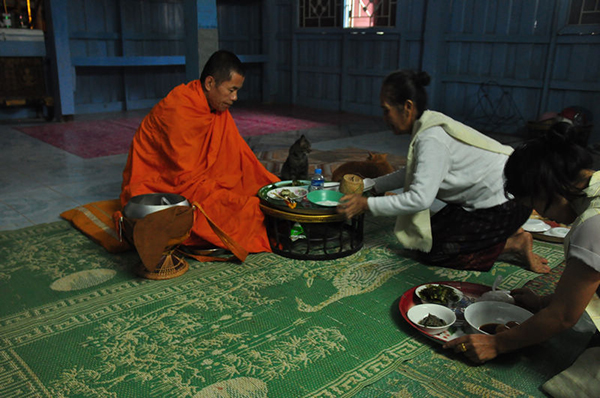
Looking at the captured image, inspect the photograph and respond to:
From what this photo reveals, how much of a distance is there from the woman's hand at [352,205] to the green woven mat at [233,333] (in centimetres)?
43

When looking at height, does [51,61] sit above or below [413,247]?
above

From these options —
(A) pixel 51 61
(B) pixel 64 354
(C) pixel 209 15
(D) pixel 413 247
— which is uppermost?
(C) pixel 209 15

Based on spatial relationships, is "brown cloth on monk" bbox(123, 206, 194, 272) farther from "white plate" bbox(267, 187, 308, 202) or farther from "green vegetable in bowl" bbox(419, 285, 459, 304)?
"green vegetable in bowl" bbox(419, 285, 459, 304)

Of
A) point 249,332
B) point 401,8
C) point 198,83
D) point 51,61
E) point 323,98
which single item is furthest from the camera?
point 323,98

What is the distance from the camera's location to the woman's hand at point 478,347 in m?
2.21

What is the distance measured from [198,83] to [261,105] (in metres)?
8.37

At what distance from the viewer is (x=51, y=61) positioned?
8680 mm

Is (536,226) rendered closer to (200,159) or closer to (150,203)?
(200,159)

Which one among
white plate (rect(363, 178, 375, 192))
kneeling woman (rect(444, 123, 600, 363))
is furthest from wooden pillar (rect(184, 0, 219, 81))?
kneeling woman (rect(444, 123, 600, 363))

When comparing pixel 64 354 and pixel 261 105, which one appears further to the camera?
pixel 261 105

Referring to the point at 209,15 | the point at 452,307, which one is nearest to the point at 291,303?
the point at 452,307

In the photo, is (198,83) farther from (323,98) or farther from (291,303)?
(323,98)

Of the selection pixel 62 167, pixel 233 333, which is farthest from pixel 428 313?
pixel 62 167

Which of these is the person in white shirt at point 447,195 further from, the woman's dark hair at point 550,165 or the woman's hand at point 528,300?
the woman's dark hair at point 550,165
